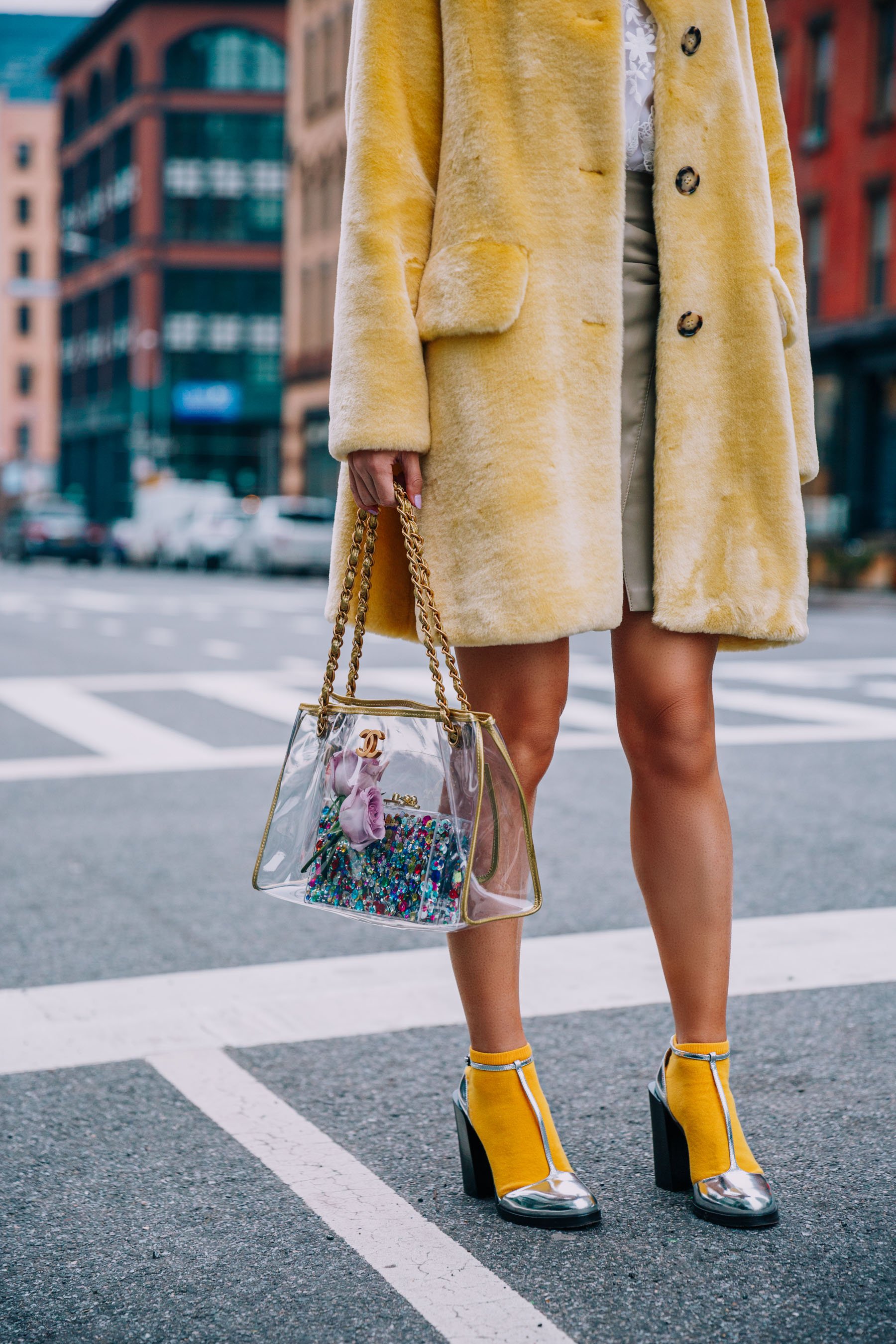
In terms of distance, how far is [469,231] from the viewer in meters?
2.20

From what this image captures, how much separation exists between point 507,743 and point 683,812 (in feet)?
0.88

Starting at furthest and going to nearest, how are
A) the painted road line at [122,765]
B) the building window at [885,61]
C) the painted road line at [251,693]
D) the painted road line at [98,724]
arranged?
the building window at [885,61] → the painted road line at [251,693] → the painted road line at [98,724] → the painted road line at [122,765]

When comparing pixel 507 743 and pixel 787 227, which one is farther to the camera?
pixel 787 227

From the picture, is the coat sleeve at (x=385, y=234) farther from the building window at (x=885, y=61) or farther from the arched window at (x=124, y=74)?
the arched window at (x=124, y=74)

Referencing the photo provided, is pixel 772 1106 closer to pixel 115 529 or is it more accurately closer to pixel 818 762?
pixel 818 762

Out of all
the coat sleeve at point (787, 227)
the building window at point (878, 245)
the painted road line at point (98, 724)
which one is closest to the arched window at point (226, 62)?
the building window at point (878, 245)

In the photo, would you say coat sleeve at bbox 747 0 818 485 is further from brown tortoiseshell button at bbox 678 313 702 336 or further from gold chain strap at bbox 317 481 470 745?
gold chain strap at bbox 317 481 470 745

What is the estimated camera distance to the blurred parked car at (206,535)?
32.5 m

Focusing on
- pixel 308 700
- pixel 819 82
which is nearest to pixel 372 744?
pixel 308 700

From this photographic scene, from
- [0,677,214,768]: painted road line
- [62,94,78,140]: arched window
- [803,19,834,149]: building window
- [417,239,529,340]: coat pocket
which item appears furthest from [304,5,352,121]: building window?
[417,239,529,340]: coat pocket

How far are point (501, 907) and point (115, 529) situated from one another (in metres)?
40.2

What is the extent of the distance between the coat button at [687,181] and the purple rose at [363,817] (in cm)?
91

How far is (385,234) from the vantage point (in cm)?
223

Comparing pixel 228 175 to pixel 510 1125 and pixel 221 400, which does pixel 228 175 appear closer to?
pixel 221 400
